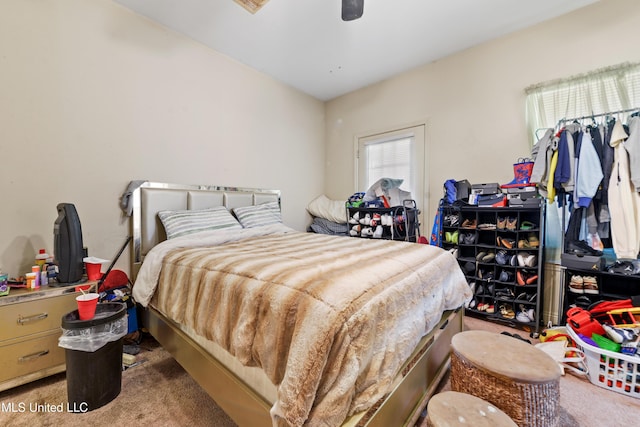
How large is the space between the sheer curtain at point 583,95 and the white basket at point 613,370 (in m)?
1.89

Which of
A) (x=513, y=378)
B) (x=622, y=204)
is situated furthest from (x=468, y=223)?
(x=513, y=378)

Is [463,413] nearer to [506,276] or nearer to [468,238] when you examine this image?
[506,276]

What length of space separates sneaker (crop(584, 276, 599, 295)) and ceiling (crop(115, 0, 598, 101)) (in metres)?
2.45

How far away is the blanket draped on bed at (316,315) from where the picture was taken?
2.72 feet

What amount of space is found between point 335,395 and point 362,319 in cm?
24

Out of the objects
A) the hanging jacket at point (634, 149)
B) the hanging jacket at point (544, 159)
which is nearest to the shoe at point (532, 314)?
the hanging jacket at point (544, 159)

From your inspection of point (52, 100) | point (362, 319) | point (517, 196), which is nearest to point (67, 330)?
point (362, 319)

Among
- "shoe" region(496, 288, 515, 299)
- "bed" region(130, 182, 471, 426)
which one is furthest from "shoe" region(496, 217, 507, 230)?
"bed" region(130, 182, 471, 426)

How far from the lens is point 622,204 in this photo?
200 centimetres

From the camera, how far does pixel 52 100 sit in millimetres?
1990

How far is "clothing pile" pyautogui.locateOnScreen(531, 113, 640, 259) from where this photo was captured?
77.8 inches

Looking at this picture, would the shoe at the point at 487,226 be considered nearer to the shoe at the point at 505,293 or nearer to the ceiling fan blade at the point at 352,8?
the shoe at the point at 505,293

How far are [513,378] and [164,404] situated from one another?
1807mm

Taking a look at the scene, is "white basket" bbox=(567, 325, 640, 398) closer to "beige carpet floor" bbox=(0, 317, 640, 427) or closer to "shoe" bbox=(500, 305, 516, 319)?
"beige carpet floor" bbox=(0, 317, 640, 427)
